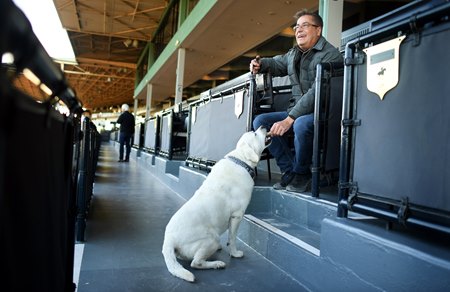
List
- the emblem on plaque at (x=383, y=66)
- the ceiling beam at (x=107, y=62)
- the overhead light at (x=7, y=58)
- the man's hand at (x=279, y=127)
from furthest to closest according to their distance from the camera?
the ceiling beam at (x=107, y=62) < the man's hand at (x=279, y=127) < the emblem on plaque at (x=383, y=66) < the overhead light at (x=7, y=58)

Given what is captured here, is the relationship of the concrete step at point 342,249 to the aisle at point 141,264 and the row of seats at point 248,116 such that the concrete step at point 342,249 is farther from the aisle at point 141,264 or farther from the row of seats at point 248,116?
the row of seats at point 248,116

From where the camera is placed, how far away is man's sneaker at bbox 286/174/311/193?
10.5 feet

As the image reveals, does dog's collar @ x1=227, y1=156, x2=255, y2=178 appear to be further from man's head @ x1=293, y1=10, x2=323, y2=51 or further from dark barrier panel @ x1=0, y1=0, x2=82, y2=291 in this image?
dark barrier panel @ x1=0, y1=0, x2=82, y2=291

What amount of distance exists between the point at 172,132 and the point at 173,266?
5.31 metres

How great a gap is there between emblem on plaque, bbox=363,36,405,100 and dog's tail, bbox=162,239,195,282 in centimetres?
157

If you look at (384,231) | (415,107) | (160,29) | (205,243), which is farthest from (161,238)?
(160,29)

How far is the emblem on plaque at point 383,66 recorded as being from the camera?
1713mm

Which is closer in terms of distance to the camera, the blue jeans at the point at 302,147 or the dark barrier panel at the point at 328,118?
the dark barrier panel at the point at 328,118

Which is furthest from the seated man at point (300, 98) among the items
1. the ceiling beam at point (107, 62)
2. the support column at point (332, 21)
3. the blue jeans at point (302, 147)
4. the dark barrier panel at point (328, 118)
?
the ceiling beam at point (107, 62)

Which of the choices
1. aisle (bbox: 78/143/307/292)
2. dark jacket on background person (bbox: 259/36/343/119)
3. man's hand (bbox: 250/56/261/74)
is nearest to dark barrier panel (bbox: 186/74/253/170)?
man's hand (bbox: 250/56/261/74)

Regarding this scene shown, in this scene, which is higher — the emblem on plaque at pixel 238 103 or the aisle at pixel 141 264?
the emblem on plaque at pixel 238 103

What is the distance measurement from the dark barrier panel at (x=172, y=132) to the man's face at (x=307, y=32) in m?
4.47

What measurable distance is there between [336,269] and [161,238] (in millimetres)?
1778

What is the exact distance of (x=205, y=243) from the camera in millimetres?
2326
